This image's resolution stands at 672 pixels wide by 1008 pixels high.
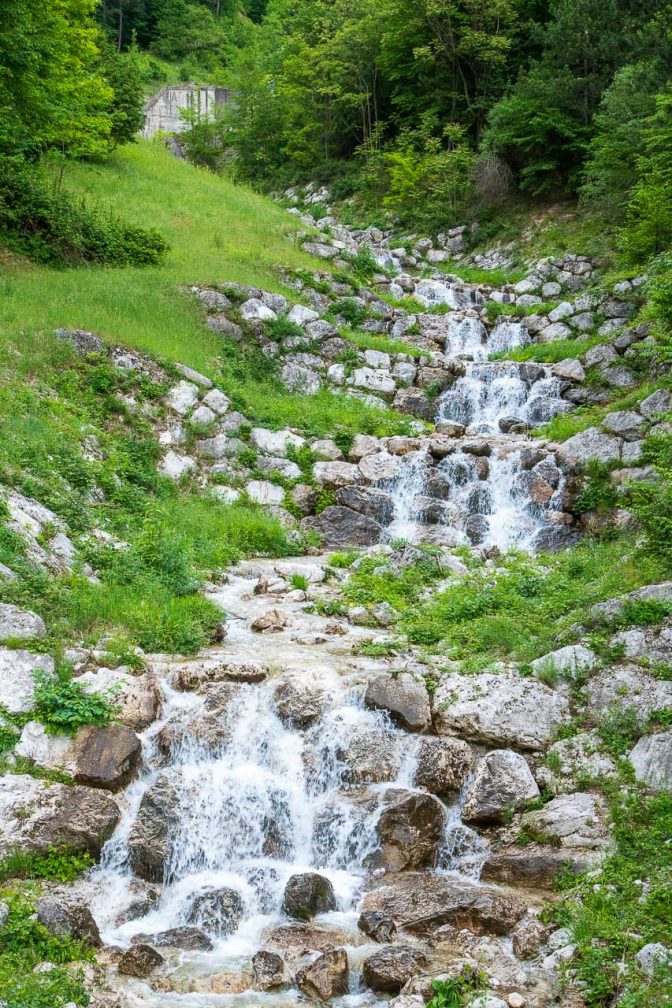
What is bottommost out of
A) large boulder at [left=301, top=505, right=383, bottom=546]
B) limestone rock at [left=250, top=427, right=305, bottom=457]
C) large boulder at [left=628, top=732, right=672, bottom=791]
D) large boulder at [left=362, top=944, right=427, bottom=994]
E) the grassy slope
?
large boulder at [left=362, top=944, right=427, bottom=994]

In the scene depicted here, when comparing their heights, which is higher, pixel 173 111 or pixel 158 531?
pixel 173 111

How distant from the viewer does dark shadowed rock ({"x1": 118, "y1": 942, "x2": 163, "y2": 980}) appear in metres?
6.57

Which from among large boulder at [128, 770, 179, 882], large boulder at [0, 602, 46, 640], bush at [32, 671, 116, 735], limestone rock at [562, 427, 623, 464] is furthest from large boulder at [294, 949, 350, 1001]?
limestone rock at [562, 427, 623, 464]

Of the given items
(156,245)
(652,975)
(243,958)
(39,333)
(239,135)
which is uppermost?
(239,135)

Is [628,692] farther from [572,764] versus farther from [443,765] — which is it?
[443,765]

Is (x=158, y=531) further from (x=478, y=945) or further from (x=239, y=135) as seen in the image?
(x=239, y=135)

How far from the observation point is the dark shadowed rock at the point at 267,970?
652 cm

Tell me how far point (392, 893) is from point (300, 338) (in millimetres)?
15805

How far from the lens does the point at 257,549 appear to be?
1474cm

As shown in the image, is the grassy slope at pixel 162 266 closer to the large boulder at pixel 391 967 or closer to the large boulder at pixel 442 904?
the large boulder at pixel 442 904

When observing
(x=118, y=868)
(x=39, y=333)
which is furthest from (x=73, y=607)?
(x=39, y=333)

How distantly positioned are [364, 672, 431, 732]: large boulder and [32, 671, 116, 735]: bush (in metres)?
2.90

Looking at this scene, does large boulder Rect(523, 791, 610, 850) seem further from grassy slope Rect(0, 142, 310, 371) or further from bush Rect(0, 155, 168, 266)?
bush Rect(0, 155, 168, 266)

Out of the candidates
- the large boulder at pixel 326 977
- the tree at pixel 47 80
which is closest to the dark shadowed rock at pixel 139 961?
the large boulder at pixel 326 977
